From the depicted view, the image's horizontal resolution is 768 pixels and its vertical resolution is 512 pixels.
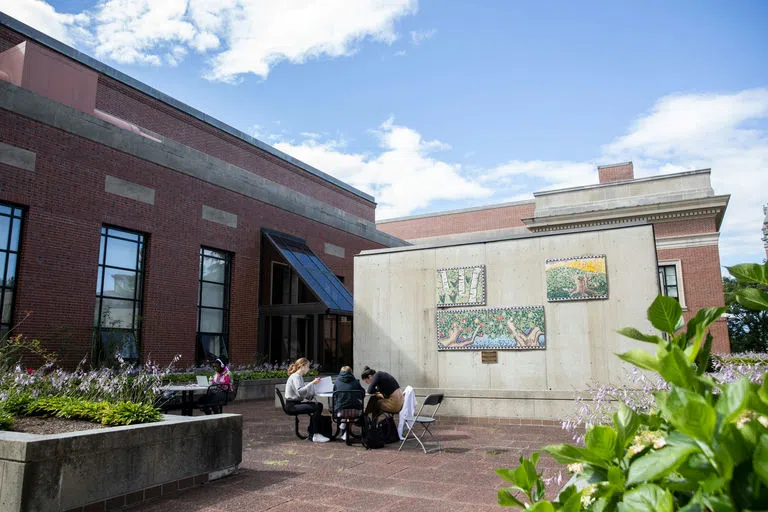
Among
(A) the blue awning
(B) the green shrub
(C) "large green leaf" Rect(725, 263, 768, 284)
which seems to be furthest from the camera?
(A) the blue awning

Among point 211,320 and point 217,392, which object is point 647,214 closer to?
point 211,320

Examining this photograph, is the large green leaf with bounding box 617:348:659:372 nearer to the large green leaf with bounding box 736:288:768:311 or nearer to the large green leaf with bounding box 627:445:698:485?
the large green leaf with bounding box 627:445:698:485

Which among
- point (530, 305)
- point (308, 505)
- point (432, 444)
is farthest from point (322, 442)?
point (530, 305)

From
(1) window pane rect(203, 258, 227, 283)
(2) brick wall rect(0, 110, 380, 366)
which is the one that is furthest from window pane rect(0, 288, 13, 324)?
(1) window pane rect(203, 258, 227, 283)

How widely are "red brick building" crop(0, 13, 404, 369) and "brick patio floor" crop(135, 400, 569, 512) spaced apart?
810cm

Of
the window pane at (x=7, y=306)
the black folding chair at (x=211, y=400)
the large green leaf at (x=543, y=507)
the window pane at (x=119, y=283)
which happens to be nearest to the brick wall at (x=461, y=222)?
the window pane at (x=119, y=283)

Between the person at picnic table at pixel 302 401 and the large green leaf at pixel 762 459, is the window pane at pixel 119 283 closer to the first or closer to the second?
the person at picnic table at pixel 302 401

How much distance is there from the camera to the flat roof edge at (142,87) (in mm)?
17656

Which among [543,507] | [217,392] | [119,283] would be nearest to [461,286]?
[217,392]

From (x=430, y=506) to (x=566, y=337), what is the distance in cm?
706

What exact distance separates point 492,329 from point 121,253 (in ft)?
38.5

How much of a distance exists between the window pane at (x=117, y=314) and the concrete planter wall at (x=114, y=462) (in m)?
11.1

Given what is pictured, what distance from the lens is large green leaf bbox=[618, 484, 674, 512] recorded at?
107 cm

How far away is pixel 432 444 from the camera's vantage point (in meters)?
9.24
